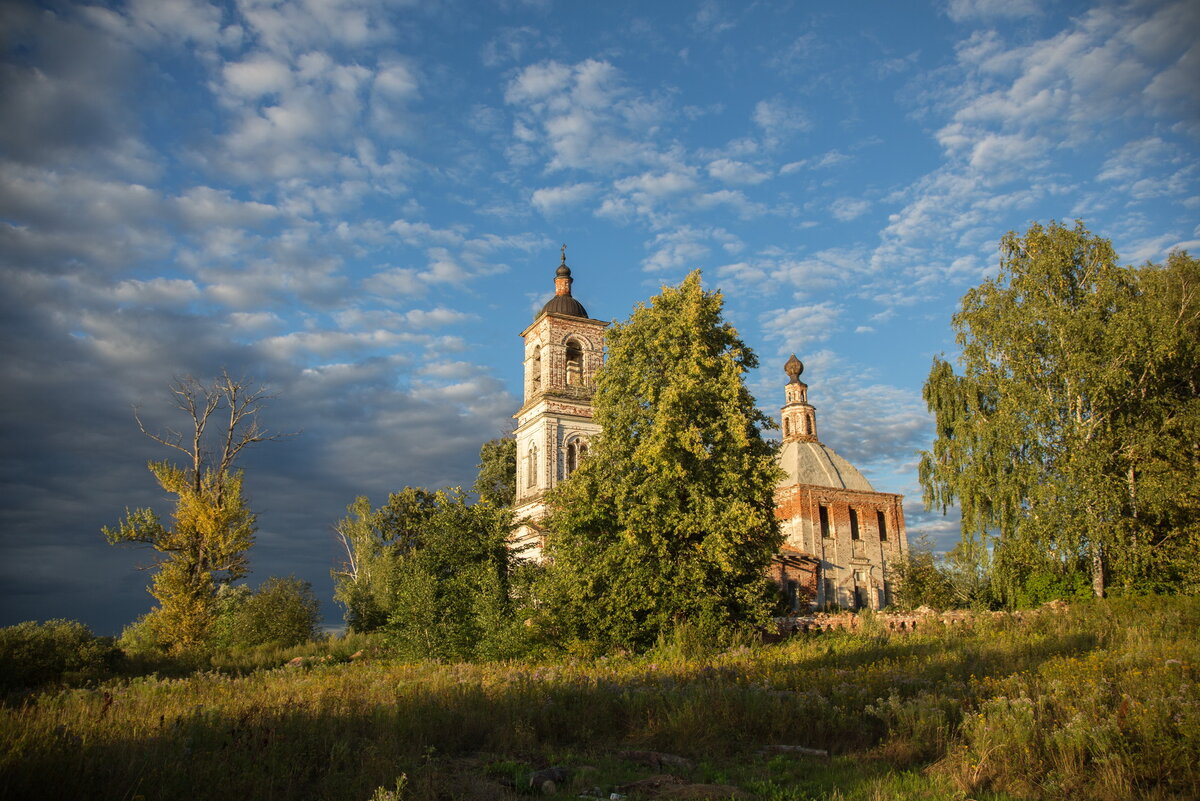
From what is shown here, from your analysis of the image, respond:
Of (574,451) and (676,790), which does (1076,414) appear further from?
(676,790)

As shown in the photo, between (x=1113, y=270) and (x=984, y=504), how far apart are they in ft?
27.8

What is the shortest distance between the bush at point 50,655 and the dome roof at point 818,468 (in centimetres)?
3357

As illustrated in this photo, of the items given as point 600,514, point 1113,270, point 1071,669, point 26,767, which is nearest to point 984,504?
point 1113,270

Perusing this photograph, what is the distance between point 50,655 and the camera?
18.0m

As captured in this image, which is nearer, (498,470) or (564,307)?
(564,307)

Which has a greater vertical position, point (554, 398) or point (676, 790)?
point (554, 398)

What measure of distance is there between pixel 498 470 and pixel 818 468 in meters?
19.2

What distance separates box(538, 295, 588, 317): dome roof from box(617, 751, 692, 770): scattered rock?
28593mm

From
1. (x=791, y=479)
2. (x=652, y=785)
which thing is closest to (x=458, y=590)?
(x=652, y=785)

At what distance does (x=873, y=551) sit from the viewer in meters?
42.2

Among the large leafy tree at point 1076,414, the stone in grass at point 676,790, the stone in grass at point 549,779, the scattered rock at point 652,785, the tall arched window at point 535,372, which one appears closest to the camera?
the stone in grass at point 676,790

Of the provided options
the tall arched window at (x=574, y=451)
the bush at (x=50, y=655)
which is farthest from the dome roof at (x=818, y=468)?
the bush at (x=50, y=655)

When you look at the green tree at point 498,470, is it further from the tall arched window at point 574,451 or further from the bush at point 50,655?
the bush at point 50,655

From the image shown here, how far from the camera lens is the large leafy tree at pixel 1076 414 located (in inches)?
821
